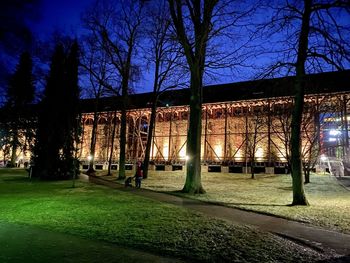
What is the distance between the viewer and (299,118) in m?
11.8

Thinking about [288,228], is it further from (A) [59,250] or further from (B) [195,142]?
(B) [195,142]

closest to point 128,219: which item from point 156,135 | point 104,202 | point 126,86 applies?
point 104,202

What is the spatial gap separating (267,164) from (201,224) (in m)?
25.5

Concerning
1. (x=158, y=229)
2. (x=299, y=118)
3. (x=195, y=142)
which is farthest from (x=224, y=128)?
(x=158, y=229)

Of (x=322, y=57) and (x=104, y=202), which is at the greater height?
(x=322, y=57)

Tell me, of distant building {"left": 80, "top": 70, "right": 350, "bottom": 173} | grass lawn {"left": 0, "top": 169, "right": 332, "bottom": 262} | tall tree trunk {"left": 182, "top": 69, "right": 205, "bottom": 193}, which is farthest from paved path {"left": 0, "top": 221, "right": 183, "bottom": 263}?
distant building {"left": 80, "top": 70, "right": 350, "bottom": 173}

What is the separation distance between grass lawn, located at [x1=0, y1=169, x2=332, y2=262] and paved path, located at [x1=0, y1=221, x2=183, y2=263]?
1.25 ft

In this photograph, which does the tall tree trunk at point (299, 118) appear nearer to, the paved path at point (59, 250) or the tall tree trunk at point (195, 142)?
the tall tree trunk at point (195, 142)

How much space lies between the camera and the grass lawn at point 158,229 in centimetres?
545

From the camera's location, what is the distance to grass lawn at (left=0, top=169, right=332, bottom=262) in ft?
17.9

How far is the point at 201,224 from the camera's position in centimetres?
753

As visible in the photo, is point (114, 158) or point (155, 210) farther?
point (114, 158)

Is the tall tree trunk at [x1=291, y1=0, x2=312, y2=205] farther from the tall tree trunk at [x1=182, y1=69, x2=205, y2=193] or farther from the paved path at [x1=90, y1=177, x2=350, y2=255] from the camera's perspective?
the tall tree trunk at [x1=182, y1=69, x2=205, y2=193]

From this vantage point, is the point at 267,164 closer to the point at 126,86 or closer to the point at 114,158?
the point at 126,86
